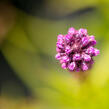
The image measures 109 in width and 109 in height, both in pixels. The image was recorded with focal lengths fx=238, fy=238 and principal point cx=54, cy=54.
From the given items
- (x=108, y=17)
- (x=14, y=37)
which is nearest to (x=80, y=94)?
(x=108, y=17)

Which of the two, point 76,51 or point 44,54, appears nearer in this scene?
point 76,51

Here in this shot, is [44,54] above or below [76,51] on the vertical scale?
above

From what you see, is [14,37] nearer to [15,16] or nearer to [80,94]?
[15,16]

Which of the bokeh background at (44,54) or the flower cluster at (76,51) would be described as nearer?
the flower cluster at (76,51)

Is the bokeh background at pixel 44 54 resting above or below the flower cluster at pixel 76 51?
above
